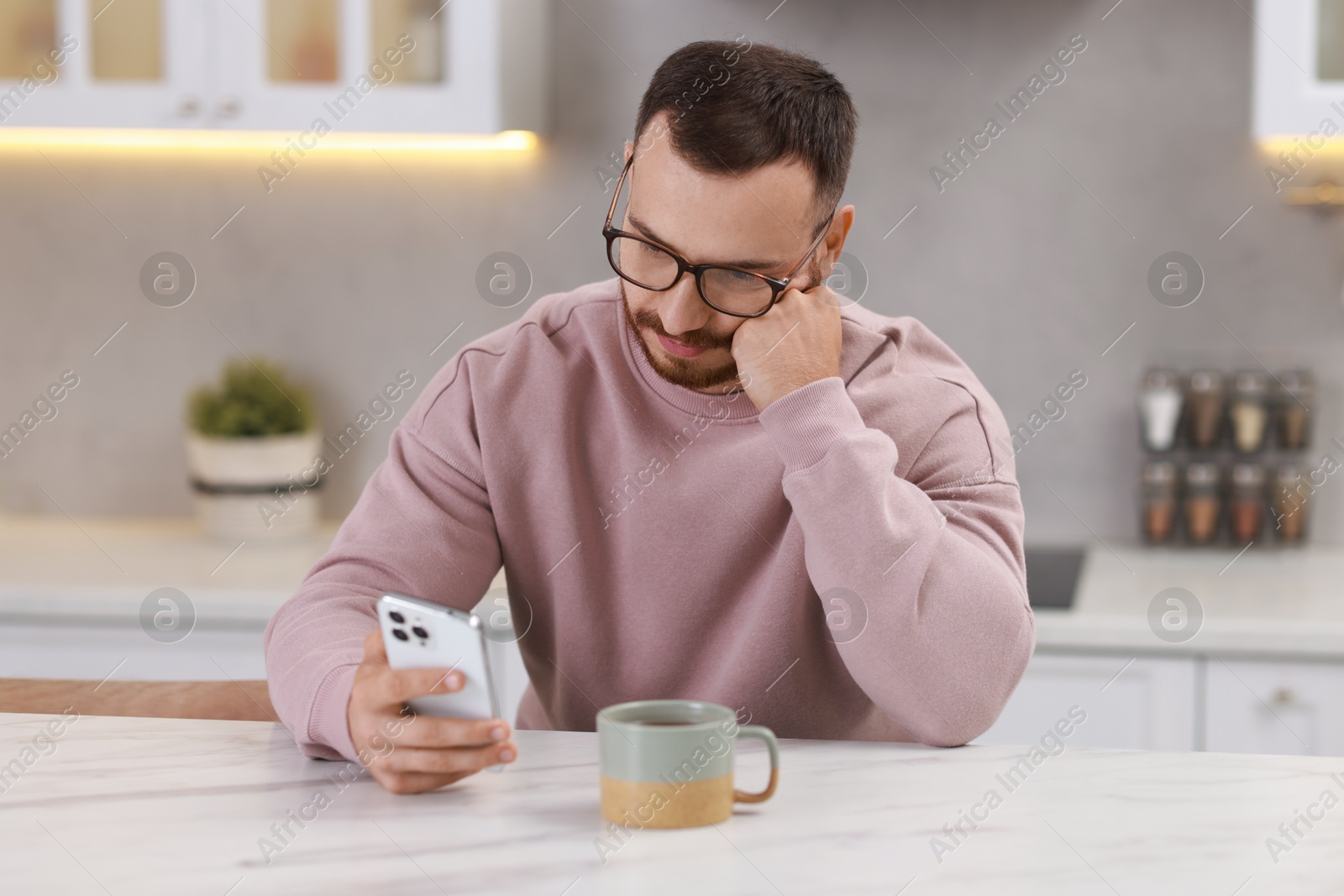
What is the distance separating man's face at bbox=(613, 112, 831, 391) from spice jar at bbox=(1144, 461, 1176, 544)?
4.42 feet

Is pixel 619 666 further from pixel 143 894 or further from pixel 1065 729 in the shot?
pixel 1065 729

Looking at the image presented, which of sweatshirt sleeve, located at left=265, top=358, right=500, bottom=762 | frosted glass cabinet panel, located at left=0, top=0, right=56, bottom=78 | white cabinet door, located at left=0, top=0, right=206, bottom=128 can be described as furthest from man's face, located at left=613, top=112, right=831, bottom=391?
frosted glass cabinet panel, located at left=0, top=0, right=56, bottom=78

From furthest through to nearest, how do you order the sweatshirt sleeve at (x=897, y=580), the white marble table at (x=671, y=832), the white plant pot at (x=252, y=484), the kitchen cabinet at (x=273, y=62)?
1. the white plant pot at (x=252, y=484)
2. the kitchen cabinet at (x=273, y=62)
3. the sweatshirt sleeve at (x=897, y=580)
4. the white marble table at (x=671, y=832)

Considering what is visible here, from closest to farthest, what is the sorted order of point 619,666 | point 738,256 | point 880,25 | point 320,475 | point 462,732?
point 462,732, point 738,256, point 619,666, point 880,25, point 320,475

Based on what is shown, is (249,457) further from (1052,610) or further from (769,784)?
(769,784)

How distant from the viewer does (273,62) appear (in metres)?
2.17

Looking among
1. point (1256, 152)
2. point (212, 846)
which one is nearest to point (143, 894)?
point (212, 846)

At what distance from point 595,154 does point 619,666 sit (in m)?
1.42

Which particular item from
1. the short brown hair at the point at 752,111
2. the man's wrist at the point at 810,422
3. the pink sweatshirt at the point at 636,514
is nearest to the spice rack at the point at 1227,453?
the pink sweatshirt at the point at 636,514

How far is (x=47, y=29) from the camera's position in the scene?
220 centimetres

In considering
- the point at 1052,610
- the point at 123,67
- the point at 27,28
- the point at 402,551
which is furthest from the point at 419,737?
the point at 27,28

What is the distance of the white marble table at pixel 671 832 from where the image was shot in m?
0.76

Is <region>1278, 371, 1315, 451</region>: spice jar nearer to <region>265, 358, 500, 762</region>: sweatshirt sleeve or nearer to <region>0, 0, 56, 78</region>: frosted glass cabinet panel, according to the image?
<region>265, 358, 500, 762</region>: sweatshirt sleeve

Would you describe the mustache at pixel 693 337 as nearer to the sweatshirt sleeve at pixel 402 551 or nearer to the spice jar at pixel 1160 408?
the sweatshirt sleeve at pixel 402 551
